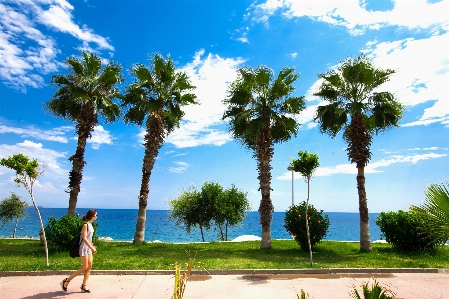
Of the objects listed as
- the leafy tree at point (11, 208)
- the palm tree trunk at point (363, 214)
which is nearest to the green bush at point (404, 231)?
the palm tree trunk at point (363, 214)

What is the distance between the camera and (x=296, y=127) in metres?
19.4

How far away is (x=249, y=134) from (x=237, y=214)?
53.5 ft

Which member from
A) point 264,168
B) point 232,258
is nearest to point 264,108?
point 264,168

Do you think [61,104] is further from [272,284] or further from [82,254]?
[272,284]

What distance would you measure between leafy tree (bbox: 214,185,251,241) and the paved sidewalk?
21.2 m

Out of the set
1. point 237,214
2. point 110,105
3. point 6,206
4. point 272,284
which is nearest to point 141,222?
point 110,105

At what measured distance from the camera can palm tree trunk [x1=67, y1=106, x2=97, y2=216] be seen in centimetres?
1897

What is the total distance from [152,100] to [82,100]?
13.4 ft

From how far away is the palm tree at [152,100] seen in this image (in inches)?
787

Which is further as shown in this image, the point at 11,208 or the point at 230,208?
the point at 11,208

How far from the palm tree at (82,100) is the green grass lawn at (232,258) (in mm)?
4911

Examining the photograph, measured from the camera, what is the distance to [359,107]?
17641 millimetres

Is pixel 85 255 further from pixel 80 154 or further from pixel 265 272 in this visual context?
pixel 80 154

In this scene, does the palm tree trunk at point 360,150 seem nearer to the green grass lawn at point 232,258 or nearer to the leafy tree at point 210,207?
the green grass lawn at point 232,258
